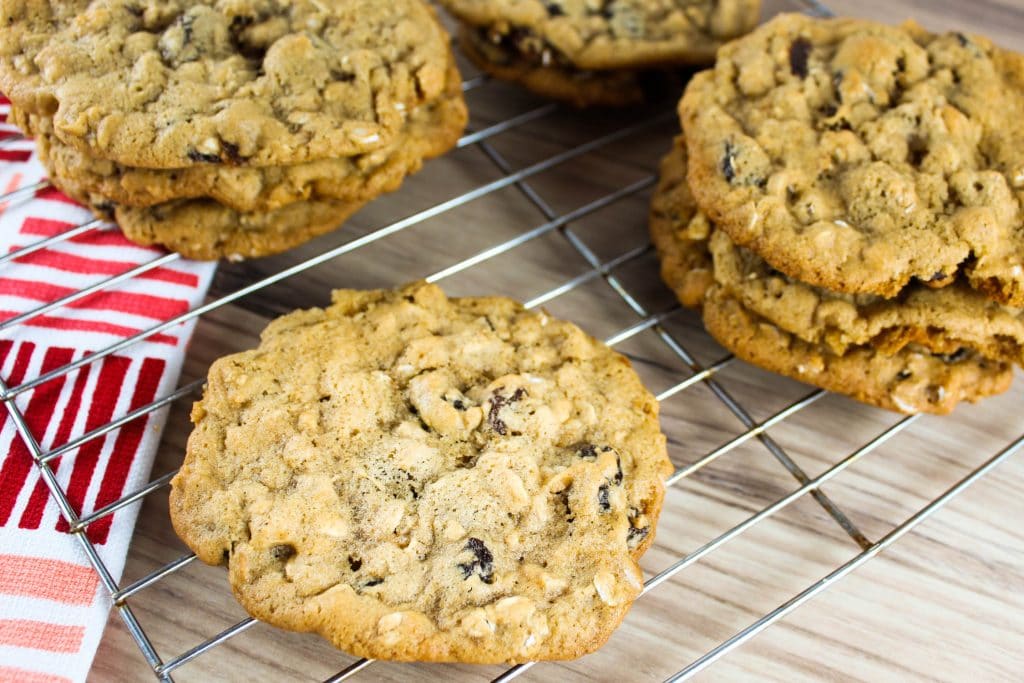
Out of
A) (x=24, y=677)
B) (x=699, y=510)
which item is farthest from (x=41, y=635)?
(x=699, y=510)

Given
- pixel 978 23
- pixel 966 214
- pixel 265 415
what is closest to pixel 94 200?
pixel 265 415

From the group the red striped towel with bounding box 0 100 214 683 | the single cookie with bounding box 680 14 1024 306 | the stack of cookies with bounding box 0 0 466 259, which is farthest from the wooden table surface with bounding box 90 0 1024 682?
the single cookie with bounding box 680 14 1024 306

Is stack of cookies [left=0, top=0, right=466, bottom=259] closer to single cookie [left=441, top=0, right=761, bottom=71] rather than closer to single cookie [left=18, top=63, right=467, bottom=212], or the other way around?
single cookie [left=18, top=63, right=467, bottom=212]

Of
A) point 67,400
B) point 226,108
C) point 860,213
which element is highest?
point 226,108

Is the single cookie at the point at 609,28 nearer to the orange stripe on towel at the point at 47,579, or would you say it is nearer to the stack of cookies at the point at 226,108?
the stack of cookies at the point at 226,108

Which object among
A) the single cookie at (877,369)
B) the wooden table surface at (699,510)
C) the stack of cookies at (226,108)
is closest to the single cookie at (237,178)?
the stack of cookies at (226,108)

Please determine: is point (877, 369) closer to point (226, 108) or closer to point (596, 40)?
point (596, 40)
